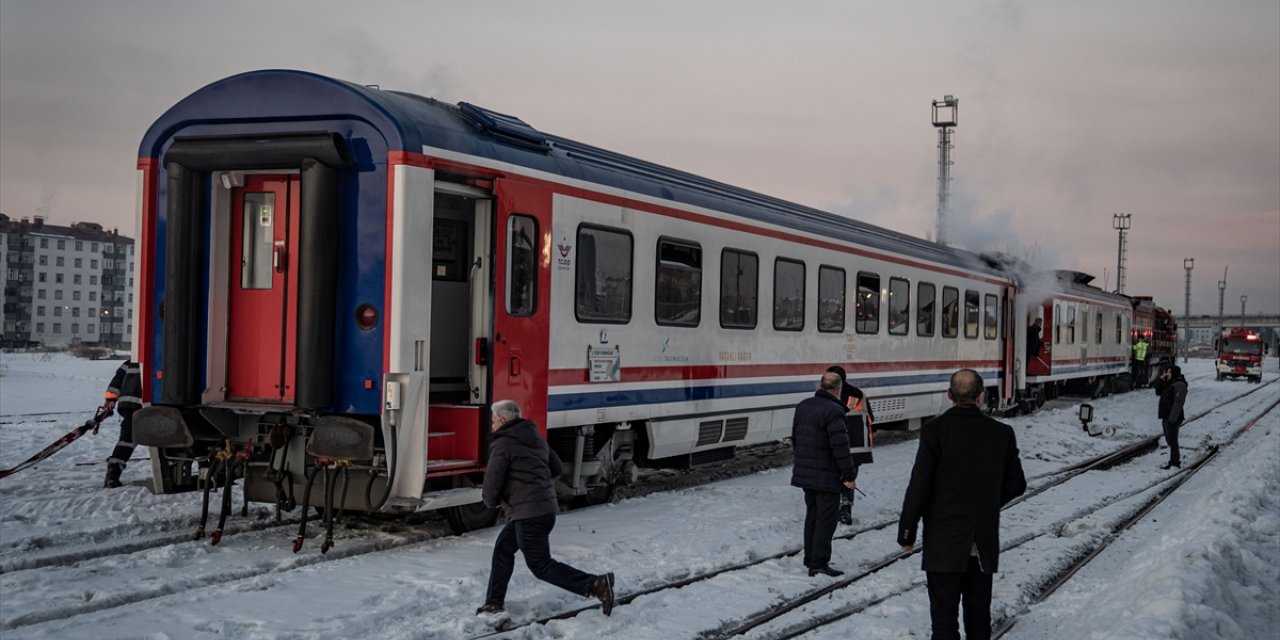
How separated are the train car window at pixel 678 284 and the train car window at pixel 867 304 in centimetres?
436

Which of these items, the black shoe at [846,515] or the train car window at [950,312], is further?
the train car window at [950,312]

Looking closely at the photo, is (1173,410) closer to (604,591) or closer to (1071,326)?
(1071,326)

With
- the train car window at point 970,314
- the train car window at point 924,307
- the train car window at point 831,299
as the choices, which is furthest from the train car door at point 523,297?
the train car window at point 970,314

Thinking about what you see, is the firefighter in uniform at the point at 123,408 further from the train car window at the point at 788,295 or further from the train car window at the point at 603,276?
the train car window at the point at 788,295

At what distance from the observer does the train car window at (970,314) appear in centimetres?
1927

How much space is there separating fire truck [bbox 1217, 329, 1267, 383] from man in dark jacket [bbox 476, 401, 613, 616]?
169ft

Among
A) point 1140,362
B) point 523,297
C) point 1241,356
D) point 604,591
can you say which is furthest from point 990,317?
point 1241,356

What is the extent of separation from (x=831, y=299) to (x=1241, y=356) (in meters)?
44.3

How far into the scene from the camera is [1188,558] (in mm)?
8250

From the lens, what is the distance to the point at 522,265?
9062mm

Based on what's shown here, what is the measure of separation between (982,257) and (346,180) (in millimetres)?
16487

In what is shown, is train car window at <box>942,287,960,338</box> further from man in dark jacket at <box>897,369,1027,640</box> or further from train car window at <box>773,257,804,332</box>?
man in dark jacket at <box>897,369,1027,640</box>

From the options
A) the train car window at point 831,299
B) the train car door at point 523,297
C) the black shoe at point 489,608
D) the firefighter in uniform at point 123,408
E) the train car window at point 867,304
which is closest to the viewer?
the black shoe at point 489,608

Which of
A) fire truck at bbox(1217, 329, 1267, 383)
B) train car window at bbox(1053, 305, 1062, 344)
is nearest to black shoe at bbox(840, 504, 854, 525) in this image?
train car window at bbox(1053, 305, 1062, 344)
